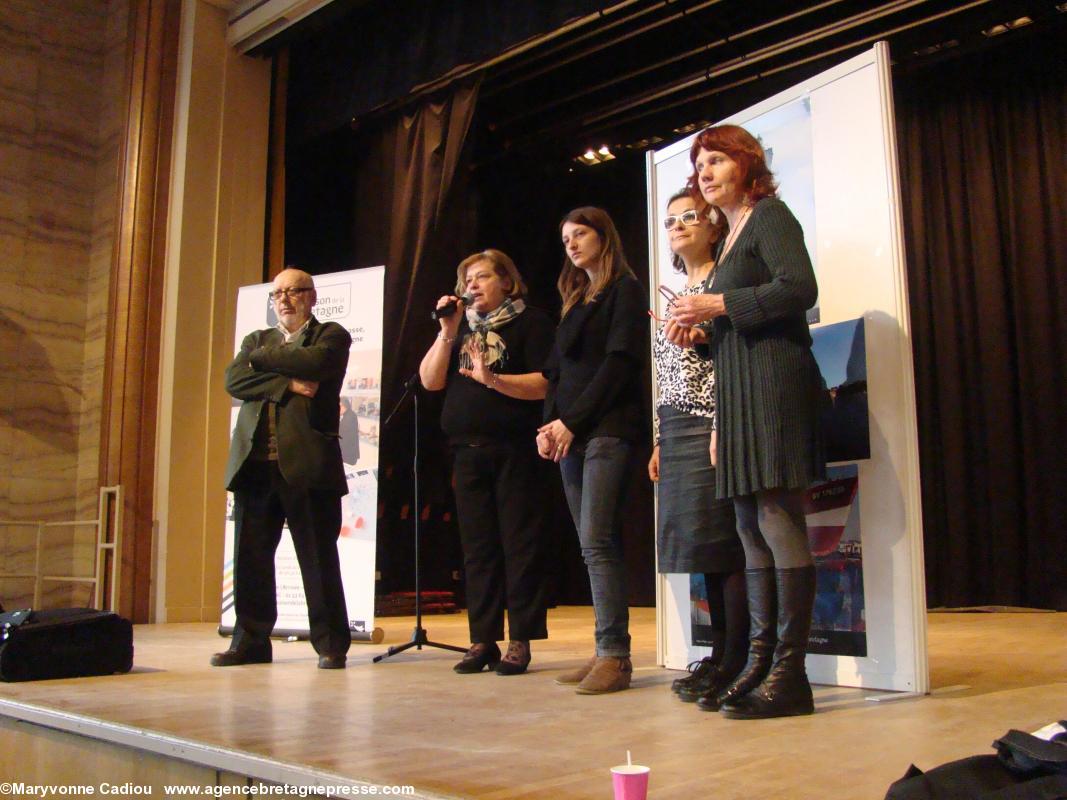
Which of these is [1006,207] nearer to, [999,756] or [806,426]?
[806,426]

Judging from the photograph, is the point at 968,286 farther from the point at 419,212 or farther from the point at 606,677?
the point at 606,677

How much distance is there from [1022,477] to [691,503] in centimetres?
428

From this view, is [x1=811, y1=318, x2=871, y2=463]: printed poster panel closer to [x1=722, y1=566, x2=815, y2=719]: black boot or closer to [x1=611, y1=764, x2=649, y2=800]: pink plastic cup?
[x1=722, y1=566, x2=815, y2=719]: black boot

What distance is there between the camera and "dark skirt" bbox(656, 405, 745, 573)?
2289 millimetres

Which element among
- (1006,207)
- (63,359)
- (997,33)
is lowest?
(63,359)

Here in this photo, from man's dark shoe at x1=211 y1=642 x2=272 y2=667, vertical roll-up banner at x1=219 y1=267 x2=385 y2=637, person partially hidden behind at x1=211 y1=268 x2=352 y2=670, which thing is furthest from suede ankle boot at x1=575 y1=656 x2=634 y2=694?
vertical roll-up banner at x1=219 y1=267 x2=385 y2=637

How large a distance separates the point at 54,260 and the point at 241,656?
3.70 m

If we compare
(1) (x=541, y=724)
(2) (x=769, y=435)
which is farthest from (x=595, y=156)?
(1) (x=541, y=724)

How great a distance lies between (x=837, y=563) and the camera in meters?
2.58

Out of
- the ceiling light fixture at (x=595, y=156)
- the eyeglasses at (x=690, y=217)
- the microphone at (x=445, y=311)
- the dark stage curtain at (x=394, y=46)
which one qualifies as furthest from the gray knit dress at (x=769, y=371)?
the ceiling light fixture at (x=595, y=156)

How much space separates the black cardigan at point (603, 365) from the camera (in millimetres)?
2494

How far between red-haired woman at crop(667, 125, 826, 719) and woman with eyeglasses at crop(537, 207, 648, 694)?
1.30ft

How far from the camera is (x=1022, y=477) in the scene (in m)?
5.76

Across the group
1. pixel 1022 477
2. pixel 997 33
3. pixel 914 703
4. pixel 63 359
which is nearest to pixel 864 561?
pixel 914 703
